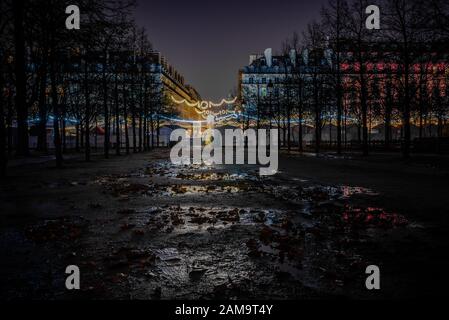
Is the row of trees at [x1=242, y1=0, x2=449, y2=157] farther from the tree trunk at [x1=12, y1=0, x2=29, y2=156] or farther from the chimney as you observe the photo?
the chimney

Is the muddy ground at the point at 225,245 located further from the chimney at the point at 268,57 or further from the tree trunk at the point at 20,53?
the chimney at the point at 268,57

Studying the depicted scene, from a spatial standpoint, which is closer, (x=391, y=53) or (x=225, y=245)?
(x=225, y=245)

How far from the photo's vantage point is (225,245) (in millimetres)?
5059

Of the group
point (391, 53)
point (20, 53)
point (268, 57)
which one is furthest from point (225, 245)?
point (268, 57)

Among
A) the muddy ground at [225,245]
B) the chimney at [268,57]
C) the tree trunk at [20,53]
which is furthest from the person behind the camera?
the chimney at [268,57]

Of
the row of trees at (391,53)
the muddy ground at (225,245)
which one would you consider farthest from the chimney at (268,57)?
the muddy ground at (225,245)

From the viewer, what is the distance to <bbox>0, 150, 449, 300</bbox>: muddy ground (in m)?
3.56

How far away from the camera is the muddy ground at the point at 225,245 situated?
356cm

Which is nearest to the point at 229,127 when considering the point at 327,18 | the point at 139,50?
the point at 139,50

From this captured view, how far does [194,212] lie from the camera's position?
7441 millimetres

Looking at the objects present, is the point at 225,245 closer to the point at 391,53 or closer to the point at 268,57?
the point at 391,53

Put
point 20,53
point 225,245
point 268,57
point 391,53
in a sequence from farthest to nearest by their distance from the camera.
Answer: point 268,57, point 391,53, point 20,53, point 225,245
